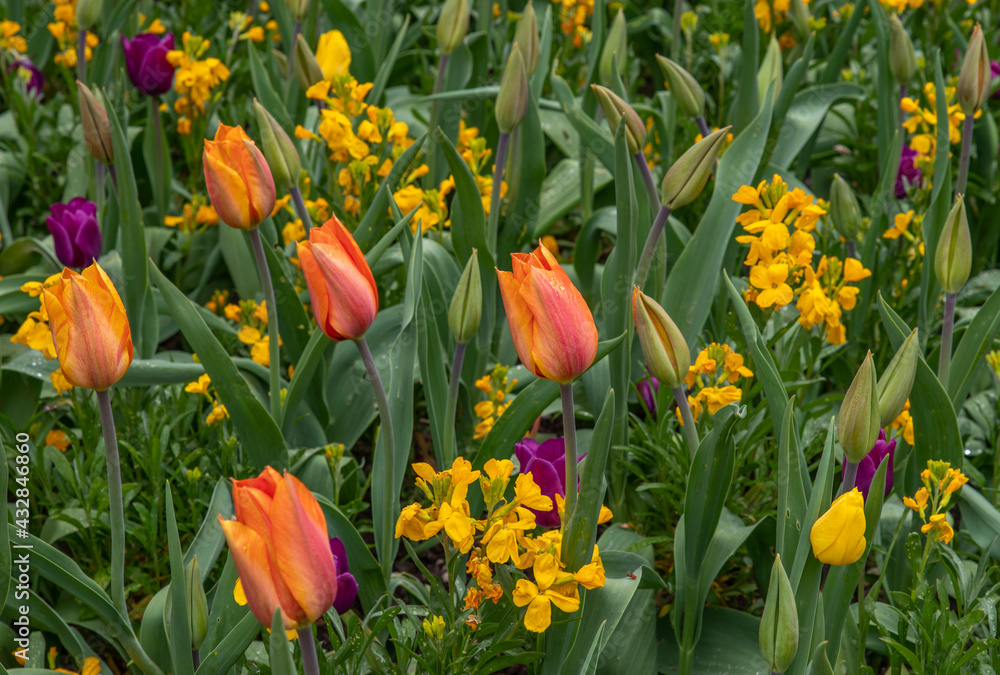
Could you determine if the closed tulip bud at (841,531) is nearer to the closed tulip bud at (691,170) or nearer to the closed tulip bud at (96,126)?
the closed tulip bud at (691,170)

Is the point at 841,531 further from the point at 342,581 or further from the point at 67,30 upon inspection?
the point at 67,30

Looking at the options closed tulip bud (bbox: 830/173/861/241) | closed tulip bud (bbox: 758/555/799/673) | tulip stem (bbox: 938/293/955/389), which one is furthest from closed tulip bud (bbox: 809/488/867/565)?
closed tulip bud (bbox: 830/173/861/241)

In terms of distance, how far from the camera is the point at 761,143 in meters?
1.71

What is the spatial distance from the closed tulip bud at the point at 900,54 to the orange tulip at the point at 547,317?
1391 mm

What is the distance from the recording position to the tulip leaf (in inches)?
51.6

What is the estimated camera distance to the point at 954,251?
1326mm

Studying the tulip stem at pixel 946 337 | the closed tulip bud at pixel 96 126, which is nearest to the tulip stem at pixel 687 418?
the tulip stem at pixel 946 337

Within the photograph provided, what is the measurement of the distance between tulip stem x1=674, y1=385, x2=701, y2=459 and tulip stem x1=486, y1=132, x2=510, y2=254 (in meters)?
0.72

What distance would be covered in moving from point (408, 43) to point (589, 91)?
2.90 feet

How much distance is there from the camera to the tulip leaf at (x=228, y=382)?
1312 mm

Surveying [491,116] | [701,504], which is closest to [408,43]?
[491,116]

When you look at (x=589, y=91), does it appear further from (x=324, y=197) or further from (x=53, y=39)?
(x=53, y=39)

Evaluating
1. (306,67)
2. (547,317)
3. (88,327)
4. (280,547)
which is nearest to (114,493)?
(88,327)

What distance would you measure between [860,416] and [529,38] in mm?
1156
